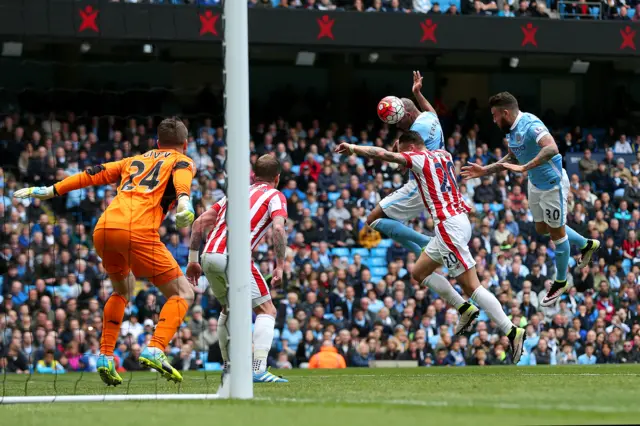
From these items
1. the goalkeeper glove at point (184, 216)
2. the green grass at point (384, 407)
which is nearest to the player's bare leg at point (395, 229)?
the green grass at point (384, 407)

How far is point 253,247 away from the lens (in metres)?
10.5

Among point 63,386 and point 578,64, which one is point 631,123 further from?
point 63,386

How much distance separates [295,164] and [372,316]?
481 cm

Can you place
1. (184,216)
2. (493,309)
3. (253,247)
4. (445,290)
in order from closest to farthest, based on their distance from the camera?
(184,216)
(253,247)
(493,309)
(445,290)

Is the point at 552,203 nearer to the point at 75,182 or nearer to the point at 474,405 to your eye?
the point at 75,182

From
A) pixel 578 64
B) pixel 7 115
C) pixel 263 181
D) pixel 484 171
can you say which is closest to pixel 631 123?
pixel 578 64

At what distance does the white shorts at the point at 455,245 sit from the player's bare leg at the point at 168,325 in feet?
9.49

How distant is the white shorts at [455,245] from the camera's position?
1172cm

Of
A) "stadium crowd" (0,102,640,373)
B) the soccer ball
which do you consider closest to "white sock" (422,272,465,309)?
the soccer ball

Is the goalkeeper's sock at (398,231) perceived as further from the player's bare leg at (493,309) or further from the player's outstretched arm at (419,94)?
the player's bare leg at (493,309)

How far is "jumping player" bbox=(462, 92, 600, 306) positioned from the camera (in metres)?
12.1

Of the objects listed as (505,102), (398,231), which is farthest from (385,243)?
(505,102)

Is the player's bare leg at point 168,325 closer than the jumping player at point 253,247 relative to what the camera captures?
Yes

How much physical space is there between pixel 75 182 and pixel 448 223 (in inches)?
149
